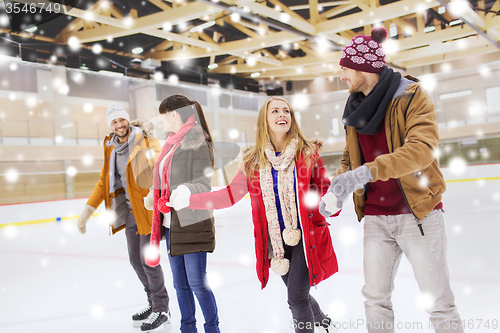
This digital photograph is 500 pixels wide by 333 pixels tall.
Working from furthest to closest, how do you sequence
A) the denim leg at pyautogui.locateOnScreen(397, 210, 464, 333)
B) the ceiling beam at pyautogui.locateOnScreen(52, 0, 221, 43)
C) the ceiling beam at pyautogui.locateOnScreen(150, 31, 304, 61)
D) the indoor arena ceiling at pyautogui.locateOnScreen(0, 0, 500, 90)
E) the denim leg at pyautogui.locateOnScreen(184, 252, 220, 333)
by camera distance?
the ceiling beam at pyautogui.locateOnScreen(150, 31, 304, 61)
the indoor arena ceiling at pyautogui.locateOnScreen(0, 0, 500, 90)
the ceiling beam at pyautogui.locateOnScreen(52, 0, 221, 43)
the denim leg at pyautogui.locateOnScreen(184, 252, 220, 333)
the denim leg at pyautogui.locateOnScreen(397, 210, 464, 333)

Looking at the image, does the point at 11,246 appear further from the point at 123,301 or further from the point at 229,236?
the point at 123,301

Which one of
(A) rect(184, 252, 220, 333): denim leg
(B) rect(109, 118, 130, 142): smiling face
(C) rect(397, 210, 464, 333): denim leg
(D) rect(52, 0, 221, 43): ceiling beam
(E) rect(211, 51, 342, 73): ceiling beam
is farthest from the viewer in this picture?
(E) rect(211, 51, 342, 73): ceiling beam

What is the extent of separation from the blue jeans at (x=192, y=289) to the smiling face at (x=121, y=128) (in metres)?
0.84

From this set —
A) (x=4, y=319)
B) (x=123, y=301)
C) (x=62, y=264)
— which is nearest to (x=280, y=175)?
(x=123, y=301)

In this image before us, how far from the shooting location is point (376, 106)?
1262 mm

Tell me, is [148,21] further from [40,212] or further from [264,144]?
[264,144]

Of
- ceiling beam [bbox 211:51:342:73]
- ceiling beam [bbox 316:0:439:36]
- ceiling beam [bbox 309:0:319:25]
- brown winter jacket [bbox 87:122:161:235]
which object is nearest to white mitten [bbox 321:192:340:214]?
brown winter jacket [bbox 87:122:161:235]

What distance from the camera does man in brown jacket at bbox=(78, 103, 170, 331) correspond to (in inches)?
80.6

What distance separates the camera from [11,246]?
506 centimetres

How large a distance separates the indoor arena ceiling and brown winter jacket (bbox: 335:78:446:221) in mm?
6102

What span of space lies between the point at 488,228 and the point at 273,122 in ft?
11.9

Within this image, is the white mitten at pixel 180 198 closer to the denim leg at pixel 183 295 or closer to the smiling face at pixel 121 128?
the denim leg at pixel 183 295

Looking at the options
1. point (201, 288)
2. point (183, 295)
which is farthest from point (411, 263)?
point (183, 295)

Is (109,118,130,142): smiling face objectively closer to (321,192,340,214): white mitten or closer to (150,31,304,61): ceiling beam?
(321,192,340,214): white mitten
